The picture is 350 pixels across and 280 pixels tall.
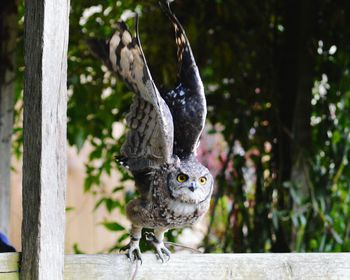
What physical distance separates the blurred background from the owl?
924 millimetres

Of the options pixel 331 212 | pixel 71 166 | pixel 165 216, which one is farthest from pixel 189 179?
pixel 71 166

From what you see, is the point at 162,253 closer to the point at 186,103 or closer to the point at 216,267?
the point at 216,267

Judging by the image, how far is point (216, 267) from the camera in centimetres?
142

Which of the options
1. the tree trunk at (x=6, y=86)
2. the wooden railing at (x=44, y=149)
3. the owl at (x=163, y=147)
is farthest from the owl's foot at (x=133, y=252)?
the tree trunk at (x=6, y=86)

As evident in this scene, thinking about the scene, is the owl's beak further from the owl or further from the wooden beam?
the wooden beam

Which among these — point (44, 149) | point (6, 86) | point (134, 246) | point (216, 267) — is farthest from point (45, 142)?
point (6, 86)

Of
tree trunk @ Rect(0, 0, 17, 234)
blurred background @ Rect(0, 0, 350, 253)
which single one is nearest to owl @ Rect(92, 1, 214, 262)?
tree trunk @ Rect(0, 0, 17, 234)

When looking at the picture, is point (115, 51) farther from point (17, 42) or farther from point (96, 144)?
point (96, 144)

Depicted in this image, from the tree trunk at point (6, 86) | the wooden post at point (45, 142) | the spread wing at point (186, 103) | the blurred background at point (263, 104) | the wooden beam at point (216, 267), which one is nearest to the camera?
the wooden post at point (45, 142)

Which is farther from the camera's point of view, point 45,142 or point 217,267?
point 217,267

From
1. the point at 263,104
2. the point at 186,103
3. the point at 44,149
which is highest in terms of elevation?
the point at 263,104

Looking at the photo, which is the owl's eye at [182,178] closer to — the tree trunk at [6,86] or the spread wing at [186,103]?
the spread wing at [186,103]

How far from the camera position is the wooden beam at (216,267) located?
1.32 metres

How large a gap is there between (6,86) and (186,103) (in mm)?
804
